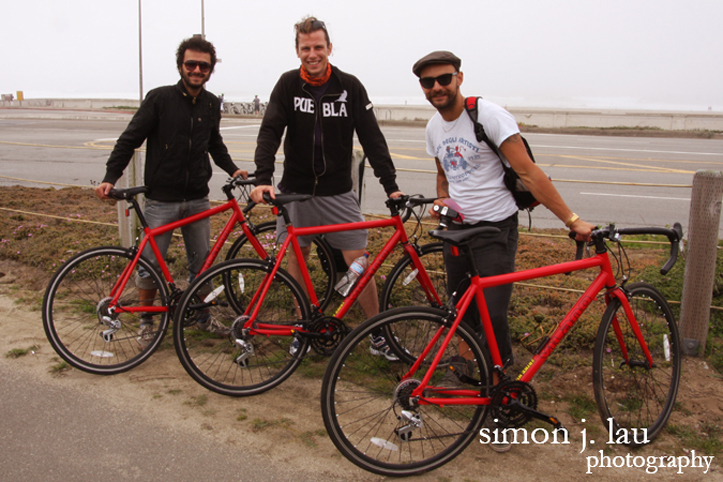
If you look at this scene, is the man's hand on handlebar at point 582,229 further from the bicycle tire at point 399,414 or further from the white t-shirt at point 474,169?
the bicycle tire at point 399,414

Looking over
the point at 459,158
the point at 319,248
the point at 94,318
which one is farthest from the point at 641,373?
the point at 94,318

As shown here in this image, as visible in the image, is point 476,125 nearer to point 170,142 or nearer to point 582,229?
point 582,229

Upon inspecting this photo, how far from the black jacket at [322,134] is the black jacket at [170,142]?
21.7 inches

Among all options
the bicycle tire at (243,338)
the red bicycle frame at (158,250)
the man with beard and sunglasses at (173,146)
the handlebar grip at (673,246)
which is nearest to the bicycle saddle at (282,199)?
the bicycle tire at (243,338)

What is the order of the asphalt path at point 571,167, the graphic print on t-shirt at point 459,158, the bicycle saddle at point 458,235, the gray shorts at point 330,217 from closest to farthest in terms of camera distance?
the bicycle saddle at point 458,235, the graphic print on t-shirt at point 459,158, the gray shorts at point 330,217, the asphalt path at point 571,167

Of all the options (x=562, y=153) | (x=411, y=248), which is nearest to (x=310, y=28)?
(x=411, y=248)

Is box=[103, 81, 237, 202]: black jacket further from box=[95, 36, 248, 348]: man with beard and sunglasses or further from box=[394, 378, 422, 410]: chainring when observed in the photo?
box=[394, 378, 422, 410]: chainring

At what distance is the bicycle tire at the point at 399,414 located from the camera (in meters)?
2.74

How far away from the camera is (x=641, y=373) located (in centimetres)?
332

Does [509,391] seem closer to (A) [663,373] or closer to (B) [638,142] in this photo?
(A) [663,373]

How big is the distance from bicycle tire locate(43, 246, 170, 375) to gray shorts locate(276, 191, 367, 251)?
989mm

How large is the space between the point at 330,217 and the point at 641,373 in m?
2.11

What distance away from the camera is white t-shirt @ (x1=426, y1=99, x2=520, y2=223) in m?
3.04

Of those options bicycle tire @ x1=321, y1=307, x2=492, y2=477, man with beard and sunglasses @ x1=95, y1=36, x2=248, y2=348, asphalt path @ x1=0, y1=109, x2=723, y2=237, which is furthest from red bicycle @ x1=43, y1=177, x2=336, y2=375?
asphalt path @ x1=0, y1=109, x2=723, y2=237
